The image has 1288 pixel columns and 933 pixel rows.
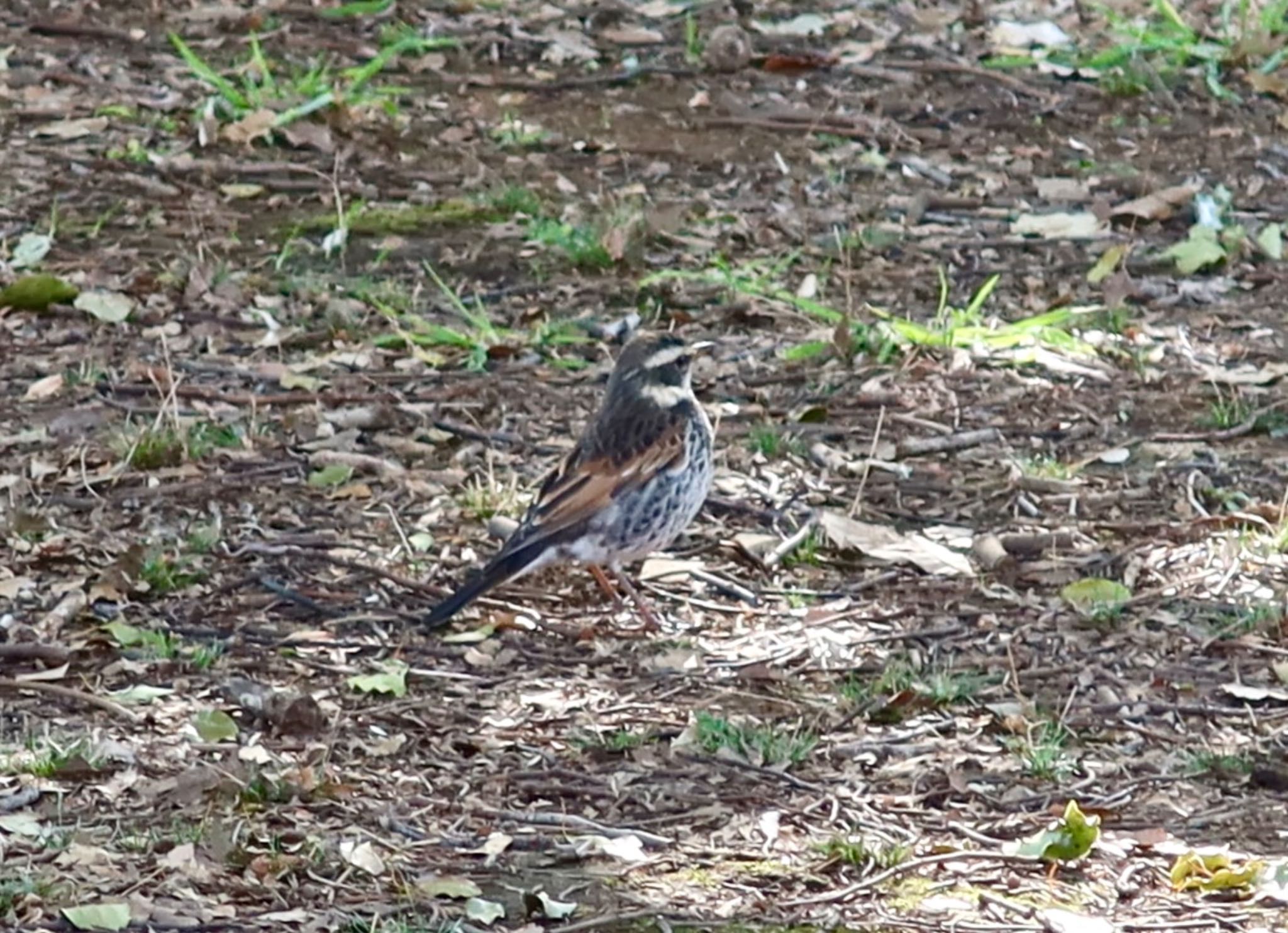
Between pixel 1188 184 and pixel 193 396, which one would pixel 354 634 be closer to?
pixel 193 396

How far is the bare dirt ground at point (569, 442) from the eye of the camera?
16.7 feet

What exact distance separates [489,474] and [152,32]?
16.3ft

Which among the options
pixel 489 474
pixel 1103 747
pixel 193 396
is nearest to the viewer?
pixel 1103 747

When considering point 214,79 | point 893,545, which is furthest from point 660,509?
point 214,79

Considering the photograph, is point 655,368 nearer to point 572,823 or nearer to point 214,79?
point 572,823

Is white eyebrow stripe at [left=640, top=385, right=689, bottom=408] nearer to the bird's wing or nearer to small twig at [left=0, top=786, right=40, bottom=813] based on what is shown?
the bird's wing

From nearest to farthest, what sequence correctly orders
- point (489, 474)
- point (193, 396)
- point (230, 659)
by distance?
point (230, 659) < point (489, 474) < point (193, 396)

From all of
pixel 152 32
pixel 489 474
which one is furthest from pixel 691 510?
pixel 152 32

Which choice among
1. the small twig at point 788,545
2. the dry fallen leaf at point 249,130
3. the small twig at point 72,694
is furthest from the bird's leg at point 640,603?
the dry fallen leaf at point 249,130

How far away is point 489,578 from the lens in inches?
243

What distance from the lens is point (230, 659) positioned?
19.7ft

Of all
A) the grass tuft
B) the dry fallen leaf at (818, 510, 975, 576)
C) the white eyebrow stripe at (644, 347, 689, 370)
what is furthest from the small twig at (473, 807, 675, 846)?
the white eyebrow stripe at (644, 347, 689, 370)

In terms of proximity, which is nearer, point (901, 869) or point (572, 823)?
point (901, 869)

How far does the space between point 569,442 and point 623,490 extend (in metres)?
1.06
